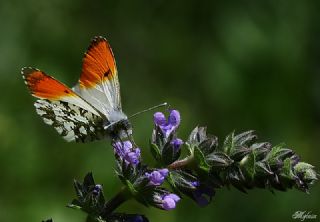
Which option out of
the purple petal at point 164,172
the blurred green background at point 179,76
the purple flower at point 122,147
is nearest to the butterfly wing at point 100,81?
the purple flower at point 122,147

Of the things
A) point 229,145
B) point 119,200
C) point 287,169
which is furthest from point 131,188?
point 287,169

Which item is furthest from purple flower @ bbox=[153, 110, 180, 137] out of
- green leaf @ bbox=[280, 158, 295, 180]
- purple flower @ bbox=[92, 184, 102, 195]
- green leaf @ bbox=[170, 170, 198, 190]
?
green leaf @ bbox=[280, 158, 295, 180]

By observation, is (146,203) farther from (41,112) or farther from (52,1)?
(52,1)

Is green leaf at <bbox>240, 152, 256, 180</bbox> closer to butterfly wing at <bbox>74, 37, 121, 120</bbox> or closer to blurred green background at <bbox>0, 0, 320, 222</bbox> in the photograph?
butterfly wing at <bbox>74, 37, 121, 120</bbox>

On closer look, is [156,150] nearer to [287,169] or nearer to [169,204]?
[169,204]

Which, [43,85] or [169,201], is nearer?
[169,201]
